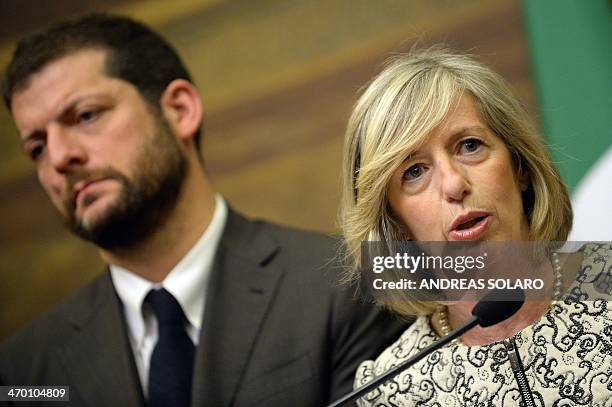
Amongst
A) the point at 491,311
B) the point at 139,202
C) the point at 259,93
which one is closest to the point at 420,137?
the point at 491,311

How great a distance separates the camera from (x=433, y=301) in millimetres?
1409

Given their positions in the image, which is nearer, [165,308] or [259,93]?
[165,308]

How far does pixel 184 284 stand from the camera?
1.79 m

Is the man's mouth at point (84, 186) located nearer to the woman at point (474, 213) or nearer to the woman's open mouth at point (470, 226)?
the woman at point (474, 213)

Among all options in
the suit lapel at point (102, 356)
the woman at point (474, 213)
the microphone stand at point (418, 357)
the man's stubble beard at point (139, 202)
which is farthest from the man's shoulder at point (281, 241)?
the microphone stand at point (418, 357)

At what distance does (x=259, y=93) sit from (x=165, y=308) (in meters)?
0.68

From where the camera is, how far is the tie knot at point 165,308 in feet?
5.74

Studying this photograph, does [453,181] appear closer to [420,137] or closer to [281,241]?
[420,137]

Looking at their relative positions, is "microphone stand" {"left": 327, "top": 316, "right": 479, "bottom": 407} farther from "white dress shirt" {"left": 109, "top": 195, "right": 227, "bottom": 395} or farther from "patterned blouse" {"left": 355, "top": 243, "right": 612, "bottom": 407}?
"white dress shirt" {"left": 109, "top": 195, "right": 227, "bottom": 395}

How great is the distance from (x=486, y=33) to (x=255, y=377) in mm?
849

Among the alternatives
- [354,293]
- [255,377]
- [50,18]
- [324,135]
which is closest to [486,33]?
[324,135]

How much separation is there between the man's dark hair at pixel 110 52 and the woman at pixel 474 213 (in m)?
0.66

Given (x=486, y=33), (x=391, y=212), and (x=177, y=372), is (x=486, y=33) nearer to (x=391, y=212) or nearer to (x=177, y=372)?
(x=391, y=212)

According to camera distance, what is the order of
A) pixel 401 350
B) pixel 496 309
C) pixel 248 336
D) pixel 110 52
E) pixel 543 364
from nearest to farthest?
pixel 496 309, pixel 543 364, pixel 401 350, pixel 248 336, pixel 110 52
